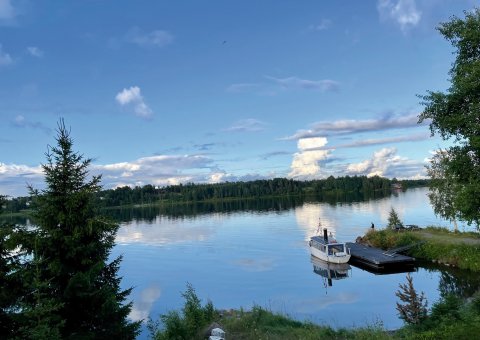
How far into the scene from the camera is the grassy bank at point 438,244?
40.6 m

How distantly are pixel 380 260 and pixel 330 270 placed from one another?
5.73 meters

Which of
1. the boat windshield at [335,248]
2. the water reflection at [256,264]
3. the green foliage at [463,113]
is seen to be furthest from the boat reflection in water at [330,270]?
the green foliage at [463,113]

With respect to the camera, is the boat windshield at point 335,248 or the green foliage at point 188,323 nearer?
the green foliage at point 188,323

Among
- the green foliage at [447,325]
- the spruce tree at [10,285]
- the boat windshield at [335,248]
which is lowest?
the boat windshield at [335,248]

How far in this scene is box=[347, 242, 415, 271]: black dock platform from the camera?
149ft

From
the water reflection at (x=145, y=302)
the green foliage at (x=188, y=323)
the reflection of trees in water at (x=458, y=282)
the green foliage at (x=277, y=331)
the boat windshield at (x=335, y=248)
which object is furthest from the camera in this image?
the boat windshield at (x=335, y=248)

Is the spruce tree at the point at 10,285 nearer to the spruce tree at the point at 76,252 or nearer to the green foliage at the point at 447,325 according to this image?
the spruce tree at the point at 76,252

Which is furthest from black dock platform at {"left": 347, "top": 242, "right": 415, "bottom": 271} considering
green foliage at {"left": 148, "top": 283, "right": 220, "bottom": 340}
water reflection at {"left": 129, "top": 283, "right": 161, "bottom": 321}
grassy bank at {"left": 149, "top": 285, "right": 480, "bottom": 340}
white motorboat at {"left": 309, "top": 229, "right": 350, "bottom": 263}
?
green foliage at {"left": 148, "top": 283, "right": 220, "bottom": 340}

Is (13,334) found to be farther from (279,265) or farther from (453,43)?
(279,265)

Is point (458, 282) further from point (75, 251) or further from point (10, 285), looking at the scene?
point (10, 285)

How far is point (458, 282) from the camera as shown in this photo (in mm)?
36594

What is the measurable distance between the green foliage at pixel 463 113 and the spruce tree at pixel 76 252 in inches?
685

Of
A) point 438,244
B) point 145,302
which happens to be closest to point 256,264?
point 145,302

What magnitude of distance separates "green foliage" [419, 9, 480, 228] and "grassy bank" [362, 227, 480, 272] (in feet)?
70.0
